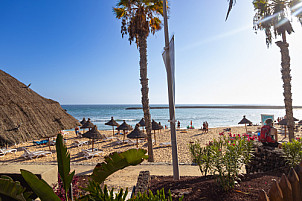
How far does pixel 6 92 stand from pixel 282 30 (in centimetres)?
1347

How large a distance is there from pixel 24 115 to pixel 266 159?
7148mm

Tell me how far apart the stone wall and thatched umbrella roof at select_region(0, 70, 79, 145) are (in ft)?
20.4

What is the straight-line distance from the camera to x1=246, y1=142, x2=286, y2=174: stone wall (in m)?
5.40

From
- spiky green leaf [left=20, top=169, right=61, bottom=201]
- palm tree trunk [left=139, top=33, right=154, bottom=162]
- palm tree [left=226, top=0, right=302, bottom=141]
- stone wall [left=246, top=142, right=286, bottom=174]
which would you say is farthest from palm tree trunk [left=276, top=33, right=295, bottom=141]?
spiky green leaf [left=20, top=169, right=61, bottom=201]

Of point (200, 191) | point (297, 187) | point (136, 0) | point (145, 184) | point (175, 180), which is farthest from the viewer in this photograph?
point (136, 0)

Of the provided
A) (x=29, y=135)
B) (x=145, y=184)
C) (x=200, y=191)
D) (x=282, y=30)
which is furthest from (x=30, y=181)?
(x=282, y=30)

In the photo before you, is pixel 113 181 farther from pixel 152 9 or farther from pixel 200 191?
pixel 152 9

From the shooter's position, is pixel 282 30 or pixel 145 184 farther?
pixel 282 30

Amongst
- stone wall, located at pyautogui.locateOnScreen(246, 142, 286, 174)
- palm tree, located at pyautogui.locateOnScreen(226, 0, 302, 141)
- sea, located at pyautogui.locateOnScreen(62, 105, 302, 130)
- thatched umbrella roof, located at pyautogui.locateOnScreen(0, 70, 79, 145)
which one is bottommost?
sea, located at pyautogui.locateOnScreen(62, 105, 302, 130)

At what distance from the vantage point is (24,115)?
12.3 feet

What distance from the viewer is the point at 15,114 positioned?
11.8ft

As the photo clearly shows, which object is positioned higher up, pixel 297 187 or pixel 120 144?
pixel 297 187

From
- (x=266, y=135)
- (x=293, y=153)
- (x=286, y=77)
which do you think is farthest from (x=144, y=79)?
(x=286, y=77)

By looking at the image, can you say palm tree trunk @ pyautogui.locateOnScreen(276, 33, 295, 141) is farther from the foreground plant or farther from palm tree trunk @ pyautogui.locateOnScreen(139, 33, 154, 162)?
the foreground plant
